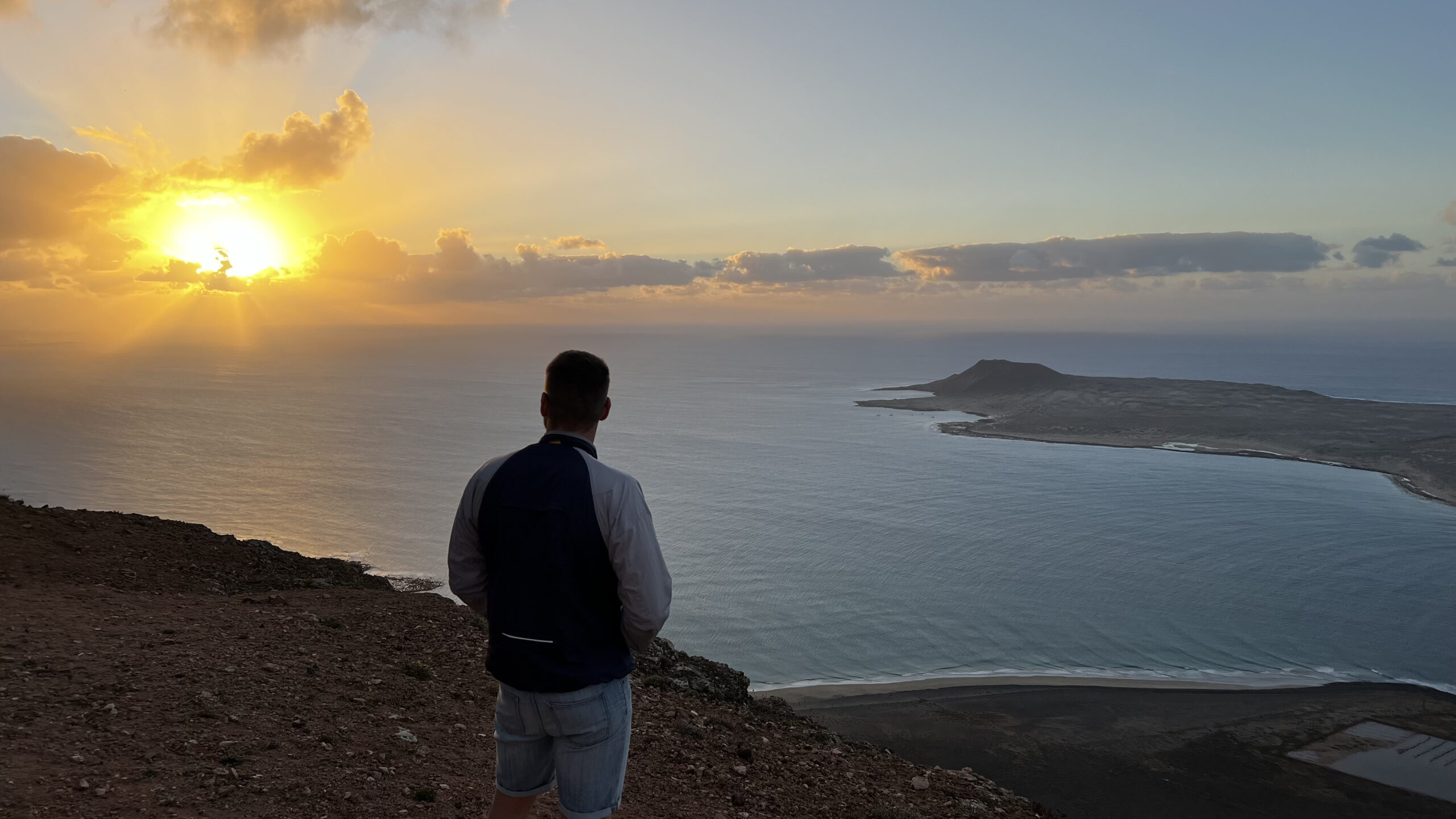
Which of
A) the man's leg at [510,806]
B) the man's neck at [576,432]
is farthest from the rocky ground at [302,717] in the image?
the man's neck at [576,432]

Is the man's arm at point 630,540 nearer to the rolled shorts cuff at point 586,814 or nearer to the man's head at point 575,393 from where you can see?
the man's head at point 575,393

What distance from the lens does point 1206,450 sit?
71062 millimetres

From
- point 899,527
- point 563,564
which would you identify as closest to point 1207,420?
point 899,527

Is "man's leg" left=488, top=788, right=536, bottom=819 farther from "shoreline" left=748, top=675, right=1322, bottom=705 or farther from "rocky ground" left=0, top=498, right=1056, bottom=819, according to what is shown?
"shoreline" left=748, top=675, right=1322, bottom=705

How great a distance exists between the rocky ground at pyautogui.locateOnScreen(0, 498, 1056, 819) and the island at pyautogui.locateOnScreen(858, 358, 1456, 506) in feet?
197

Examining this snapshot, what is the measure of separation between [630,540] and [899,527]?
4255cm

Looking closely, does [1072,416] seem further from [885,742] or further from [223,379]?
[223,379]

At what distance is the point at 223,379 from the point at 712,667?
489ft

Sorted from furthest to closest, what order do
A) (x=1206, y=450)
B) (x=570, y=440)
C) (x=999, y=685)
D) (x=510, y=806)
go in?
(x=1206, y=450)
(x=999, y=685)
(x=510, y=806)
(x=570, y=440)

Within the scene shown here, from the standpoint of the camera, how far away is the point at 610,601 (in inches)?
119

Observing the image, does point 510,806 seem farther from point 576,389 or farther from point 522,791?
point 576,389

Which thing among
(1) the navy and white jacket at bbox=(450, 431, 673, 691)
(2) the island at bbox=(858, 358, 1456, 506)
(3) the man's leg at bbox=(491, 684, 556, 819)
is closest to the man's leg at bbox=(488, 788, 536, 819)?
(3) the man's leg at bbox=(491, 684, 556, 819)

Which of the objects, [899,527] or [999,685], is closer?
[999,685]

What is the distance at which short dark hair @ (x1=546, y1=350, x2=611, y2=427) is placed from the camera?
3.04 metres
